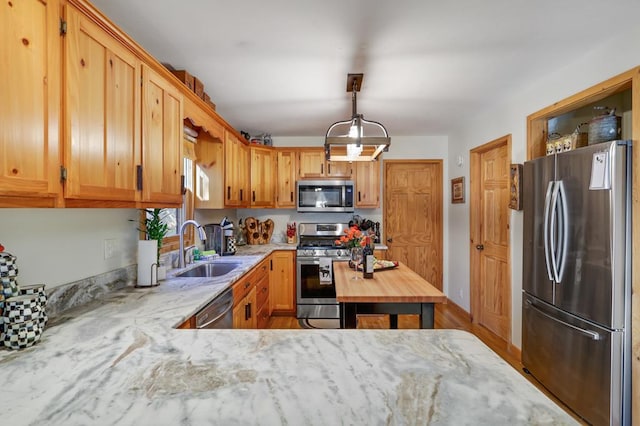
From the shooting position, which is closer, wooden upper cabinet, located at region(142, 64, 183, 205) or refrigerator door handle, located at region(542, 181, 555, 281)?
wooden upper cabinet, located at region(142, 64, 183, 205)

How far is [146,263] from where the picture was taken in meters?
1.90

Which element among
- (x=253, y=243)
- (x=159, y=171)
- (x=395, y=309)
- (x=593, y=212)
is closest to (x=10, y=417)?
(x=159, y=171)

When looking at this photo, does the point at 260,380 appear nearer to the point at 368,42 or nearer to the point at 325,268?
the point at 368,42

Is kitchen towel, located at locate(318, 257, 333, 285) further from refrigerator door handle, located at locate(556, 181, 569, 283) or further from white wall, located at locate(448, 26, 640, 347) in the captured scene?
refrigerator door handle, located at locate(556, 181, 569, 283)

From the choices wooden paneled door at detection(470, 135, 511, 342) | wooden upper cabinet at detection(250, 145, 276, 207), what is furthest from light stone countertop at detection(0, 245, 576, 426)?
wooden upper cabinet at detection(250, 145, 276, 207)

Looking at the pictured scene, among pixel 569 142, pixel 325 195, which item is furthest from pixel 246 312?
pixel 569 142

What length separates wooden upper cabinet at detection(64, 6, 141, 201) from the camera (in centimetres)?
112

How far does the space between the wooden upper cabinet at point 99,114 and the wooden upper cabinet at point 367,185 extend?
2985 mm

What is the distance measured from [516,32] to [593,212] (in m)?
1.14

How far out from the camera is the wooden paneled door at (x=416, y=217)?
4.49 m

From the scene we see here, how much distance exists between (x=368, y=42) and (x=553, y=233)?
173 centimetres

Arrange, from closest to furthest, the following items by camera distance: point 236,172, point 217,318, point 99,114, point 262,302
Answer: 1. point 99,114
2. point 217,318
3. point 262,302
4. point 236,172

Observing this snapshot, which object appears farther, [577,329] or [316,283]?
[316,283]

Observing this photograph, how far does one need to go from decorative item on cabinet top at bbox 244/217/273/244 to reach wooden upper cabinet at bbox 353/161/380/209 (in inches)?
49.6
